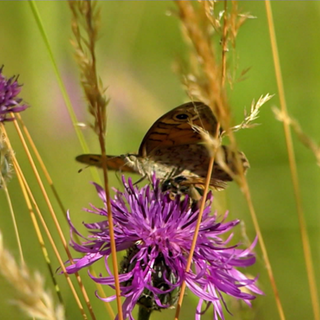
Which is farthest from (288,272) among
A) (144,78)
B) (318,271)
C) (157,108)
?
(144,78)

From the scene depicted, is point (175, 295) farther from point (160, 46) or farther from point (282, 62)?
point (160, 46)

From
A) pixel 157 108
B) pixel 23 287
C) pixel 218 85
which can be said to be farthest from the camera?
pixel 157 108

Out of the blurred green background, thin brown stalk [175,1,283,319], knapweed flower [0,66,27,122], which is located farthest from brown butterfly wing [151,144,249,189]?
the blurred green background

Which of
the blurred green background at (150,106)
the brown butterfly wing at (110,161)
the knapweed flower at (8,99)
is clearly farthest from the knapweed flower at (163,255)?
the blurred green background at (150,106)

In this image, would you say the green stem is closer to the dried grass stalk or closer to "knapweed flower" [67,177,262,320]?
"knapweed flower" [67,177,262,320]

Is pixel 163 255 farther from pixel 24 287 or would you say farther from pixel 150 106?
pixel 150 106

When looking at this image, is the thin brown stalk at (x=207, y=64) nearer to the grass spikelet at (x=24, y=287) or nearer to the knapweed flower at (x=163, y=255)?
the grass spikelet at (x=24, y=287)

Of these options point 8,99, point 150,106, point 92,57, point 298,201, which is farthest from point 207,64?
point 150,106
